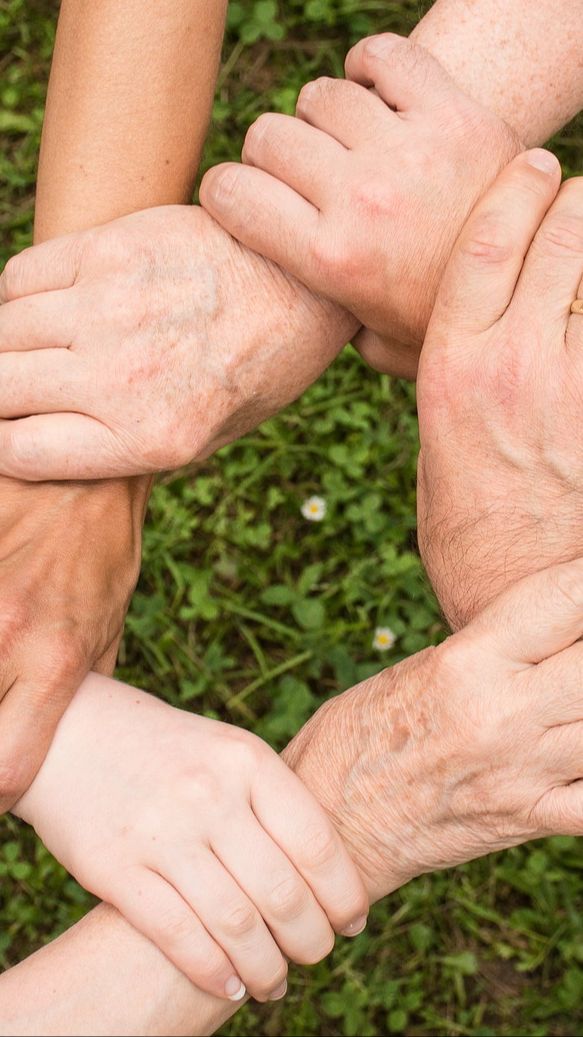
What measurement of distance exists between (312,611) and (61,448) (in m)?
1.28

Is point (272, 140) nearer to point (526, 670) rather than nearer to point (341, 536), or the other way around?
point (526, 670)

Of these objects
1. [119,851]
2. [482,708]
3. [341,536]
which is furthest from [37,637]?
[341,536]

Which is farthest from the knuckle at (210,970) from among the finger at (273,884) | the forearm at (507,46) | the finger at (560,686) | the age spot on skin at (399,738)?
the forearm at (507,46)

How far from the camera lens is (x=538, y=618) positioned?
1.74 m

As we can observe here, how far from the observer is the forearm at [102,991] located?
1.74 metres

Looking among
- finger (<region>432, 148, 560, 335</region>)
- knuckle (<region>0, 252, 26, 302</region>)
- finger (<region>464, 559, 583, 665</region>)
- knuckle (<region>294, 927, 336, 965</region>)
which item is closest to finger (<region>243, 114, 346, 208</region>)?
finger (<region>432, 148, 560, 335</region>)

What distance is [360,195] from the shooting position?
199 cm

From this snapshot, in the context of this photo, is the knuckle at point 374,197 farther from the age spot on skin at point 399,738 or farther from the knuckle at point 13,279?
the age spot on skin at point 399,738

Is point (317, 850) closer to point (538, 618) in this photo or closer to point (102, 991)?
point (102, 991)

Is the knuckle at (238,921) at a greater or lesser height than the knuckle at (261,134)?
lesser

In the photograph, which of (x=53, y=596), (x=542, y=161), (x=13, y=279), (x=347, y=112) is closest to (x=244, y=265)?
(x=347, y=112)

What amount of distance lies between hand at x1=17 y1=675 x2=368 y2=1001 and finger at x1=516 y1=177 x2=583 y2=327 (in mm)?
924

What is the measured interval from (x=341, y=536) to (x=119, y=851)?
1668 mm

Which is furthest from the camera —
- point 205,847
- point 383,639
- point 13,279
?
point 383,639
